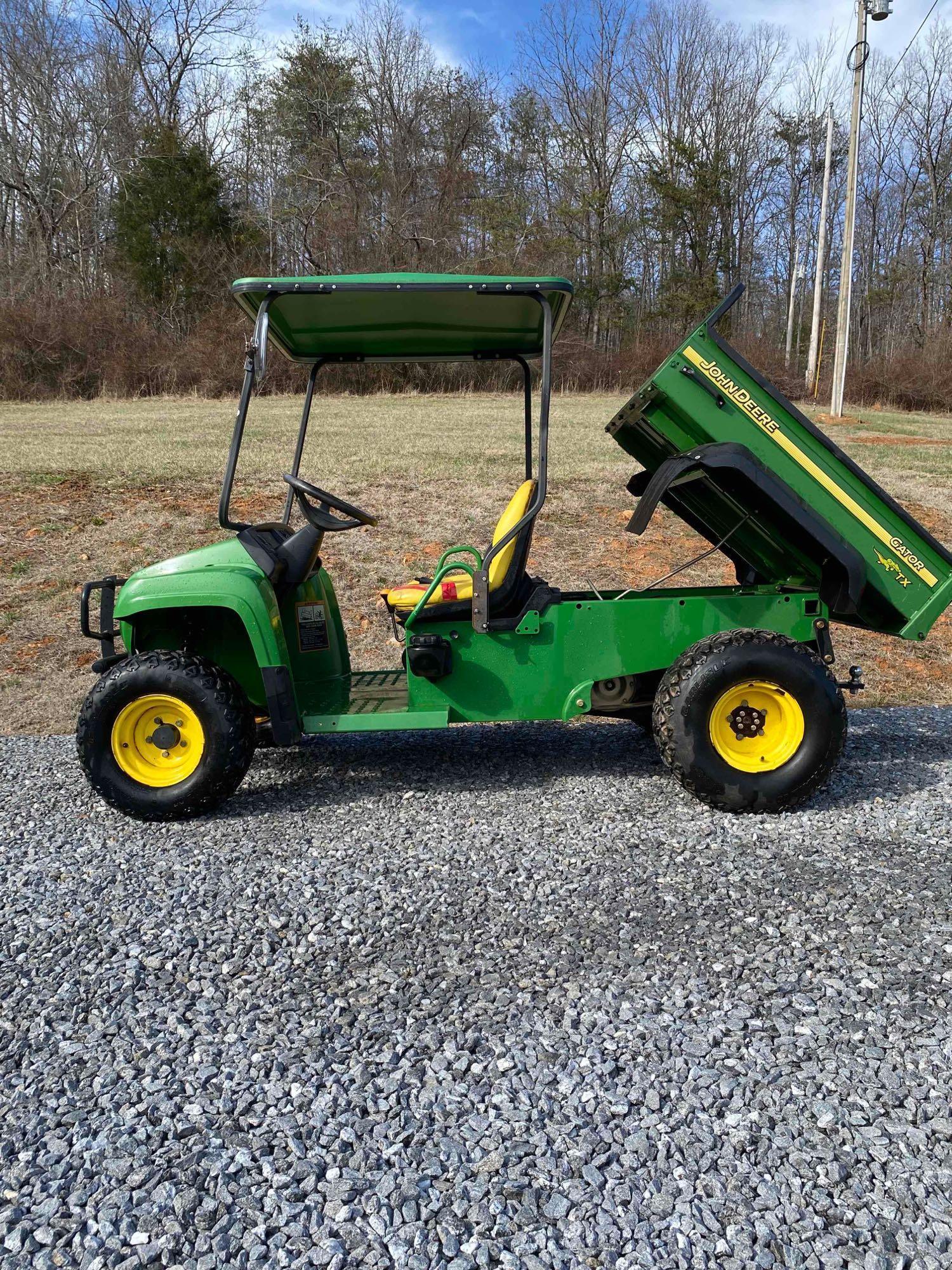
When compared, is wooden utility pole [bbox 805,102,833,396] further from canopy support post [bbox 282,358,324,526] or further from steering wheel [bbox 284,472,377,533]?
steering wheel [bbox 284,472,377,533]

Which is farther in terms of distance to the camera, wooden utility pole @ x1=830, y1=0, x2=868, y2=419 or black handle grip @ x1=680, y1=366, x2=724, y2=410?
wooden utility pole @ x1=830, y1=0, x2=868, y2=419

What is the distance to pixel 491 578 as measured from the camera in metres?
4.24

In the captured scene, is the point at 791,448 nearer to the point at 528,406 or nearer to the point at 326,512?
the point at 528,406

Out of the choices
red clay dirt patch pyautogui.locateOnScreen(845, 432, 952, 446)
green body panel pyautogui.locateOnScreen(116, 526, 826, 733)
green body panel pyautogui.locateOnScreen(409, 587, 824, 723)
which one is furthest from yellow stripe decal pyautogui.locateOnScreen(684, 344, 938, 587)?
red clay dirt patch pyautogui.locateOnScreen(845, 432, 952, 446)

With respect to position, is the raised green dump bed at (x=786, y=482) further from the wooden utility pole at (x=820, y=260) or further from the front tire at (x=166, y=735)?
the wooden utility pole at (x=820, y=260)

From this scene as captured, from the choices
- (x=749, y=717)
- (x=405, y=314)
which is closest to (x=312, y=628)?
(x=405, y=314)

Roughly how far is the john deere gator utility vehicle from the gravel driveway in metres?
0.33

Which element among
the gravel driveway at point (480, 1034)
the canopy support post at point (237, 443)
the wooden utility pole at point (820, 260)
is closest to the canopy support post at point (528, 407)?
the canopy support post at point (237, 443)

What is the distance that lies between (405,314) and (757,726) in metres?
2.32

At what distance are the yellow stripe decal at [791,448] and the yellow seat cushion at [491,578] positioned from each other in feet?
2.89

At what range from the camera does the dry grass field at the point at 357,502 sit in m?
7.26

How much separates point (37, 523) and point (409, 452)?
486cm

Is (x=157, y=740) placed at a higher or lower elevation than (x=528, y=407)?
lower

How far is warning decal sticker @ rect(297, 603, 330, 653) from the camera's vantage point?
4.67 metres
